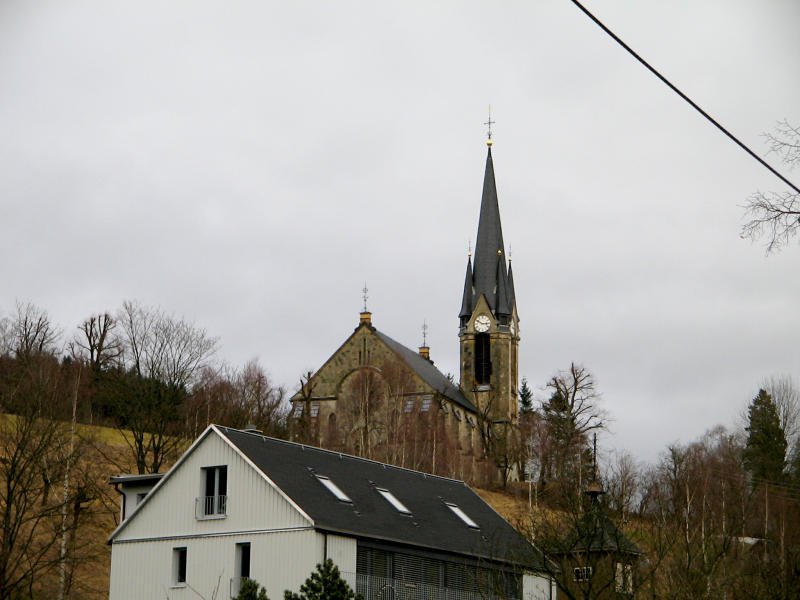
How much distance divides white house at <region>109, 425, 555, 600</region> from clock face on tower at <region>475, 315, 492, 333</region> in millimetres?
70903

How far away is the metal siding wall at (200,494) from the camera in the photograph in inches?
1566

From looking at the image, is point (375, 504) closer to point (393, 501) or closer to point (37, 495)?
point (393, 501)

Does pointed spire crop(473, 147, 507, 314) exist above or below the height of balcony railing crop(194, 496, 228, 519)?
above

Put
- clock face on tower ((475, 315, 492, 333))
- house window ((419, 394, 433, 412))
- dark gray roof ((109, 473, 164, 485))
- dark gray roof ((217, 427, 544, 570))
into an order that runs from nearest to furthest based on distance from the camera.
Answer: dark gray roof ((217, 427, 544, 570))
dark gray roof ((109, 473, 164, 485))
house window ((419, 394, 433, 412))
clock face on tower ((475, 315, 492, 333))

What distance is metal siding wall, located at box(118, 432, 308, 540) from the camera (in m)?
39.8

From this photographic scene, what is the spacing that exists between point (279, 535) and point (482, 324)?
7787 centimetres

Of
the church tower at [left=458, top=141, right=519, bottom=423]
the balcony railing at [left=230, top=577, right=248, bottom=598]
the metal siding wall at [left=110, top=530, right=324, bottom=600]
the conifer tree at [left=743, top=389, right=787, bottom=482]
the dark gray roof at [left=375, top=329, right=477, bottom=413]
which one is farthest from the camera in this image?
the church tower at [left=458, top=141, right=519, bottom=423]

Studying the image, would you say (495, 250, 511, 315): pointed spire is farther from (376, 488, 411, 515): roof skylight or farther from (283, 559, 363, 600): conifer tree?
(283, 559, 363, 600): conifer tree

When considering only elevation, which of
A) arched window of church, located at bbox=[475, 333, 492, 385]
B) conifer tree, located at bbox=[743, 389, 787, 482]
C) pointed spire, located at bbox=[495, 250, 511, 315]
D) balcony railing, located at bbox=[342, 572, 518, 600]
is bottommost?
balcony railing, located at bbox=[342, 572, 518, 600]

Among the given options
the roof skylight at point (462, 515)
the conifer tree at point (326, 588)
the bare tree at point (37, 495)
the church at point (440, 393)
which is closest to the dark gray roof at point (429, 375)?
the church at point (440, 393)

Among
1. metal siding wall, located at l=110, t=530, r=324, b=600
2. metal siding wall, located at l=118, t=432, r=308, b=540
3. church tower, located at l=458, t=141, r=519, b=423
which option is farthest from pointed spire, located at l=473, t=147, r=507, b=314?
metal siding wall, located at l=110, t=530, r=324, b=600

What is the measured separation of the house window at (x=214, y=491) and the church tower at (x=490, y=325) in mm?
71261

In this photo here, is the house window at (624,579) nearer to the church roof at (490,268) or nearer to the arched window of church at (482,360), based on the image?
the arched window of church at (482,360)

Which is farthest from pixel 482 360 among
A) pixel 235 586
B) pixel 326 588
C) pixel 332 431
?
pixel 326 588
